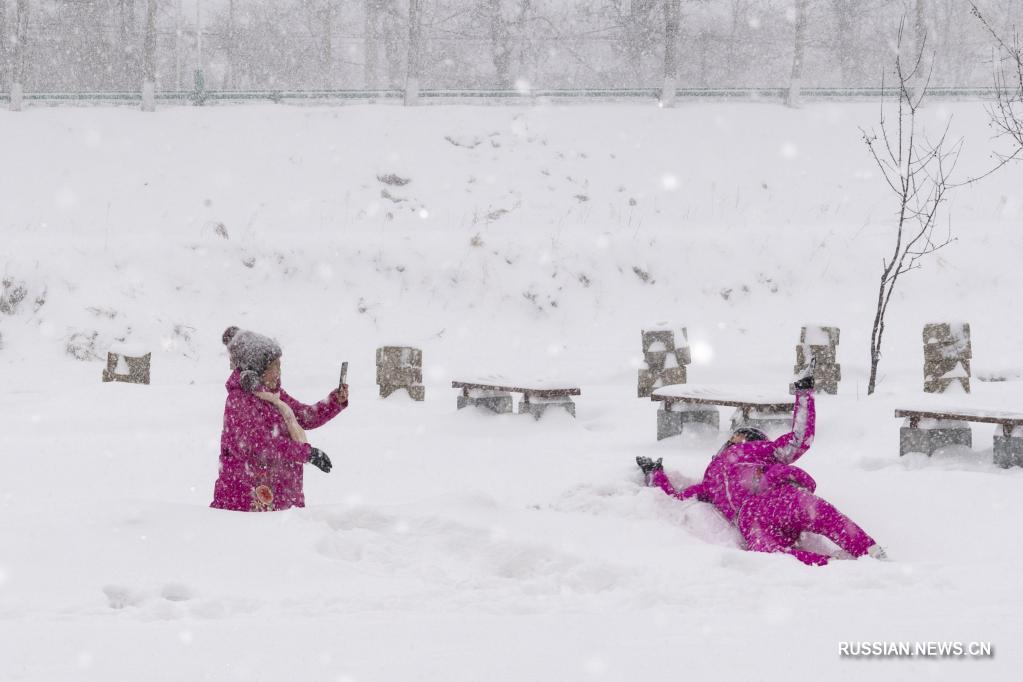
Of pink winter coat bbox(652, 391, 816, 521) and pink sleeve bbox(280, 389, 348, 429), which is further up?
pink sleeve bbox(280, 389, 348, 429)

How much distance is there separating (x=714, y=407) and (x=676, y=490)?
2615 millimetres

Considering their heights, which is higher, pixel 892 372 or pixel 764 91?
pixel 764 91

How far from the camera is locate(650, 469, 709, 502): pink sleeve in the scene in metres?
6.12

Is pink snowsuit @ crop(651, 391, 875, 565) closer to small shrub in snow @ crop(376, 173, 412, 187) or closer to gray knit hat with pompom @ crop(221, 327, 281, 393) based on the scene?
gray knit hat with pompom @ crop(221, 327, 281, 393)

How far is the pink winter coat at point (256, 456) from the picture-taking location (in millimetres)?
5102

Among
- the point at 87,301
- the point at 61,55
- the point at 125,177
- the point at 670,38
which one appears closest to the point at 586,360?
the point at 87,301

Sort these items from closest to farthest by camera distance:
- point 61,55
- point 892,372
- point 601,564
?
point 601,564, point 892,372, point 61,55

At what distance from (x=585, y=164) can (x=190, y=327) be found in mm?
9658

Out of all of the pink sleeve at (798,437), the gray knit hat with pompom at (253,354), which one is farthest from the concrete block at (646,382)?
the gray knit hat with pompom at (253,354)

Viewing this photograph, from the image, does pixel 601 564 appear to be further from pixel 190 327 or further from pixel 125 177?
pixel 125 177

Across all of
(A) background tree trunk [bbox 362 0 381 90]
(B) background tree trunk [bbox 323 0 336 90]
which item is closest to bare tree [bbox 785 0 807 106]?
(A) background tree trunk [bbox 362 0 381 90]

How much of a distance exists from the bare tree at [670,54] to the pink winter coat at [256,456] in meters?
20.2

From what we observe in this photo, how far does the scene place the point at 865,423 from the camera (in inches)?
328

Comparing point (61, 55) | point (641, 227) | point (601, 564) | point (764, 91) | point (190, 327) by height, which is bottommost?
point (601, 564)
